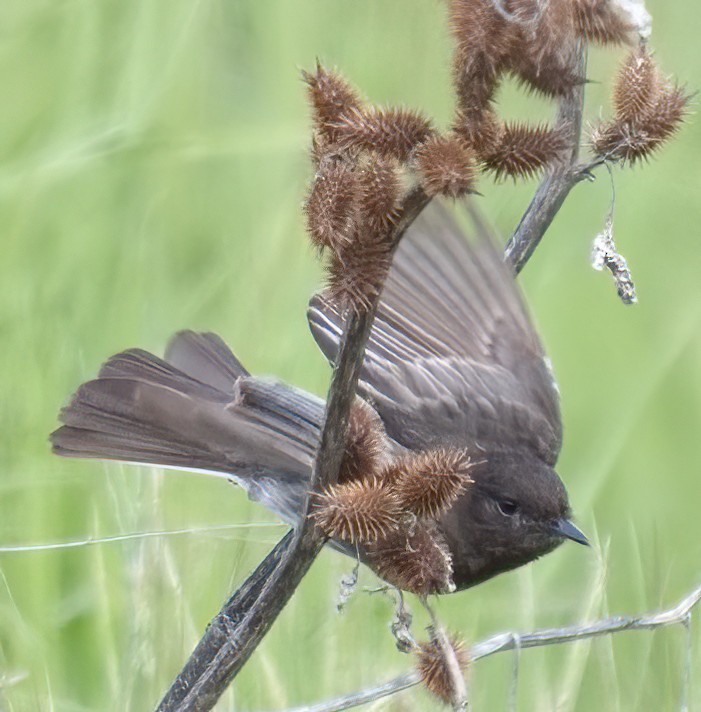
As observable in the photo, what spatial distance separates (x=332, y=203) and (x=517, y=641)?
1.33ft

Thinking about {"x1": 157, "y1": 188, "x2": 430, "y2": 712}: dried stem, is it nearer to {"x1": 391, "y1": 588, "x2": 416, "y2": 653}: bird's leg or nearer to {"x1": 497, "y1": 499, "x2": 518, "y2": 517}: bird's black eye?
{"x1": 391, "y1": 588, "x2": 416, "y2": 653}: bird's leg

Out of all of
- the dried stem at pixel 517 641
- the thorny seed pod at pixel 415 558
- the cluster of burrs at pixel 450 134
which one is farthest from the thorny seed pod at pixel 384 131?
the dried stem at pixel 517 641

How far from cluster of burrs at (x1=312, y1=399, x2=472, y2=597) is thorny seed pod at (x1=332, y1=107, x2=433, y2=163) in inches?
6.8

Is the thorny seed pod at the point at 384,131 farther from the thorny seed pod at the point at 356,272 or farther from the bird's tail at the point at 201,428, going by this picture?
the bird's tail at the point at 201,428

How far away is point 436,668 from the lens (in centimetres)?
73

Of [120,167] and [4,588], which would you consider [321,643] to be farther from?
[120,167]

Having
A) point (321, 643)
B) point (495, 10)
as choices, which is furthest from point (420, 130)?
point (321, 643)

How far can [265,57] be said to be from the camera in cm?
180

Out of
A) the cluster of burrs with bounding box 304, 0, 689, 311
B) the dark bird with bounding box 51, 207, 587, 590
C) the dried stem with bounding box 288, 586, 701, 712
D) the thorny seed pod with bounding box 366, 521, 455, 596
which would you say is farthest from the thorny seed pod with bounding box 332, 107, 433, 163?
the dark bird with bounding box 51, 207, 587, 590

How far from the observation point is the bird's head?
1351 mm

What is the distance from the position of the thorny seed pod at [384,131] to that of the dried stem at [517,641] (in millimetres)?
338

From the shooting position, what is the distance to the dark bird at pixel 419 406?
3.55 ft

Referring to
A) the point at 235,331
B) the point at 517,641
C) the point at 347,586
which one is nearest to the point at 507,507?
the point at 235,331

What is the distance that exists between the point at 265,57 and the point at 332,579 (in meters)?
0.82
